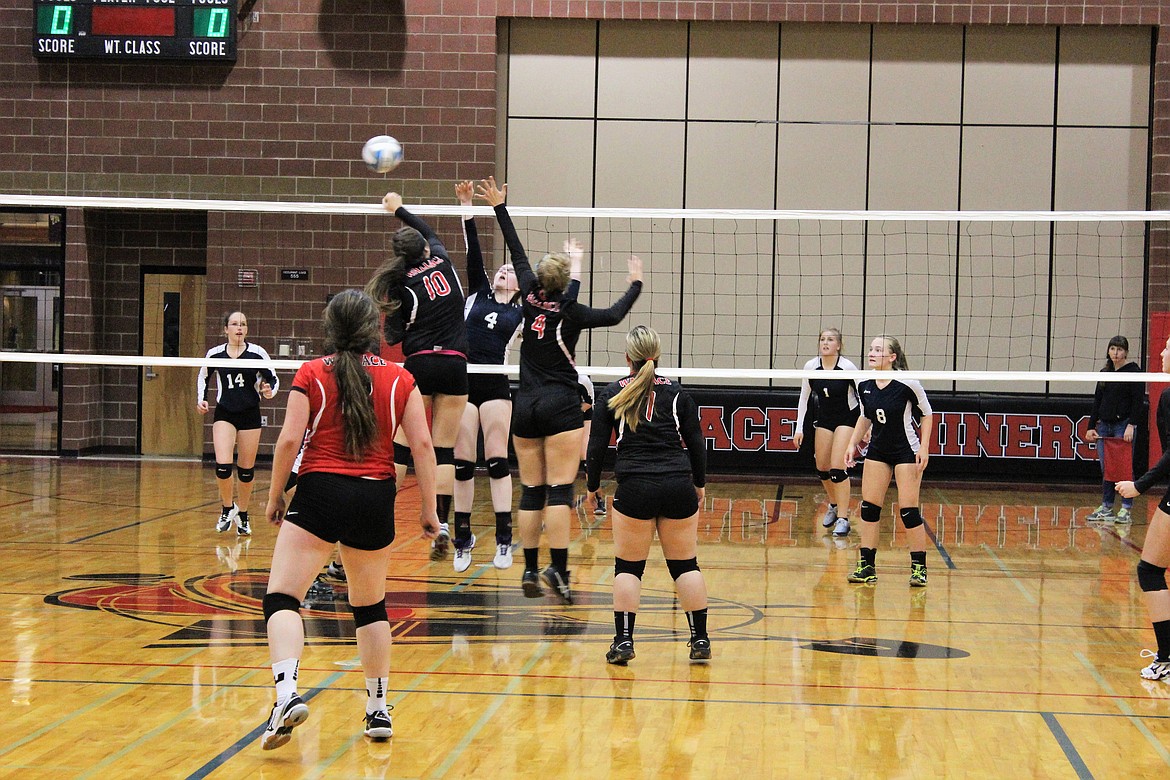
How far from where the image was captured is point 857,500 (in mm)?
13141

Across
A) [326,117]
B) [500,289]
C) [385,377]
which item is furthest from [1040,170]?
[385,377]

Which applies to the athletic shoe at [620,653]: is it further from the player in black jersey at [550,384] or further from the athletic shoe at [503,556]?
the athletic shoe at [503,556]

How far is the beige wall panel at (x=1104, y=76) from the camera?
1490cm

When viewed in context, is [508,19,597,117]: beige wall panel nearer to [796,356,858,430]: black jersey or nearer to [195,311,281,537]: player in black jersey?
[796,356,858,430]: black jersey

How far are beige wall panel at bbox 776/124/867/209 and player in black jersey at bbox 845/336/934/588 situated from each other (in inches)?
304

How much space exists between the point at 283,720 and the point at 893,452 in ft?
16.2

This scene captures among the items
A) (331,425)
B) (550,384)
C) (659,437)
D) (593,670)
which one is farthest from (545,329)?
(331,425)

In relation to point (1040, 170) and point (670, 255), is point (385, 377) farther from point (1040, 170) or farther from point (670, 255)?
point (1040, 170)

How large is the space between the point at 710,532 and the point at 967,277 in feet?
21.6

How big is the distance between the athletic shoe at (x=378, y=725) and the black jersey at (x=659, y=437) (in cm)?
163

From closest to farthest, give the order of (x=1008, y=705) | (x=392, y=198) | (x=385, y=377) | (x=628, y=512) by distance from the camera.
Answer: (x=385, y=377) → (x=1008, y=705) → (x=628, y=512) → (x=392, y=198)

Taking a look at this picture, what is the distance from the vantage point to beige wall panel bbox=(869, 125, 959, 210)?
50.0 feet

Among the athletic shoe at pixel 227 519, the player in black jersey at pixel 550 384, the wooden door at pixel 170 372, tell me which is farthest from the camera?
the wooden door at pixel 170 372

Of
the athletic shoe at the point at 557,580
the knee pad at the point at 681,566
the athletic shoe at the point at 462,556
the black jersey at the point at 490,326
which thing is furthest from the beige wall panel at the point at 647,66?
the knee pad at the point at 681,566
